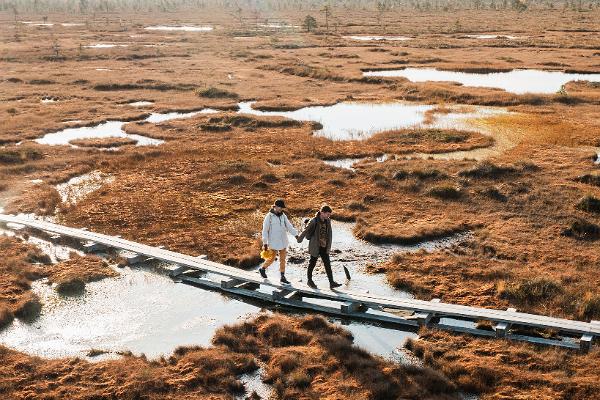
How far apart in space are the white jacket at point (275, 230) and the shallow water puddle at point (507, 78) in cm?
3676

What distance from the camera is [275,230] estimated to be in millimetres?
16484

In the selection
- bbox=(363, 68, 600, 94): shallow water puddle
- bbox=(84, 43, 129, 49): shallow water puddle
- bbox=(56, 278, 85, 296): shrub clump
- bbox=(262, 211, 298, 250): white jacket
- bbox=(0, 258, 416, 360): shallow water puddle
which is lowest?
bbox=(0, 258, 416, 360): shallow water puddle

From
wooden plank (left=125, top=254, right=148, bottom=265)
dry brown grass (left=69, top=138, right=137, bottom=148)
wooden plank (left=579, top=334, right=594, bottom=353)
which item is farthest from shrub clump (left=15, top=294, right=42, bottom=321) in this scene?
dry brown grass (left=69, top=138, right=137, bottom=148)

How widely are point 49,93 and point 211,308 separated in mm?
41635

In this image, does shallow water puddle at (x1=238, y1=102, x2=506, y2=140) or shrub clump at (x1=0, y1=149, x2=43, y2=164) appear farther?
shallow water puddle at (x1=238, y1=102, x2=506, y2=140)

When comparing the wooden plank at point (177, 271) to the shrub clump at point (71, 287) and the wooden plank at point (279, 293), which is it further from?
the wooden plank at point (279, 293)

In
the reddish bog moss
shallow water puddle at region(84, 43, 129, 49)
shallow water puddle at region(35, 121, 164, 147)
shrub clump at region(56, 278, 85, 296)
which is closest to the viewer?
Answer: the reddish bog moss

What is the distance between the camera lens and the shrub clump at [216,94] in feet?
165

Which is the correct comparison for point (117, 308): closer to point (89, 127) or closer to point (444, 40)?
point (89, 127)

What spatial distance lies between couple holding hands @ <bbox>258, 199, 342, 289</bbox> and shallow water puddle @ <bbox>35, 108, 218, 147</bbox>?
2036cm

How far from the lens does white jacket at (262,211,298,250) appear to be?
53.7ft

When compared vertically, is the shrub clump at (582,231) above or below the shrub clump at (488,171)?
below

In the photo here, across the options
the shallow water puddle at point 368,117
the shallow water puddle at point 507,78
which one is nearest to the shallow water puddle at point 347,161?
the shallow water puddle at point 368,117

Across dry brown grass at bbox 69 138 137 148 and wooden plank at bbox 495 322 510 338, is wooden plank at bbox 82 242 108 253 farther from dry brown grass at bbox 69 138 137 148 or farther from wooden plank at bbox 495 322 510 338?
dry brown grass at bbox 69 138 137 148
